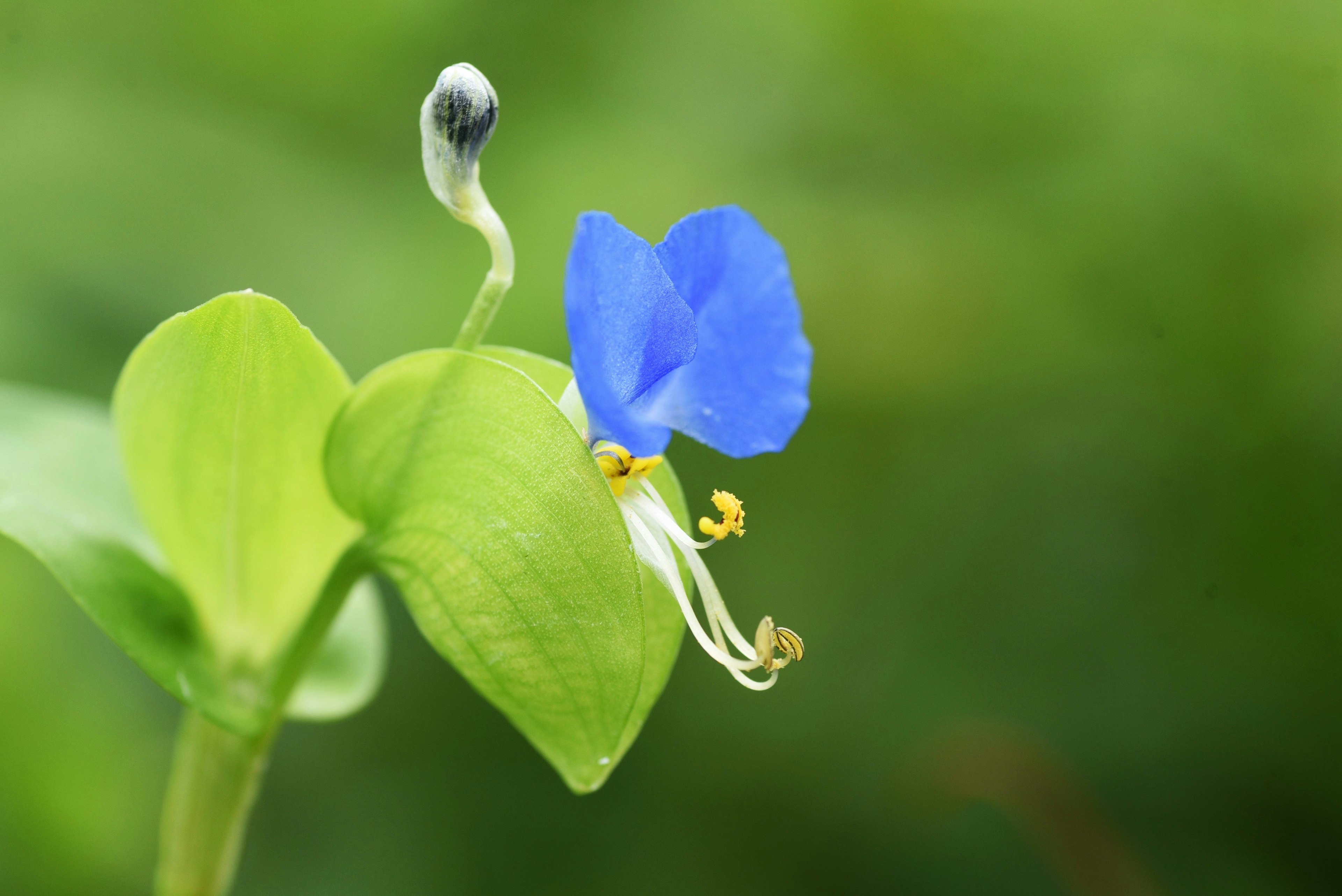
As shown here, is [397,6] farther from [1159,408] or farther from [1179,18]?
[1159,408]

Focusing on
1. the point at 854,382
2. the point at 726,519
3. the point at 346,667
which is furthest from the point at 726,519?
the point at 854,382

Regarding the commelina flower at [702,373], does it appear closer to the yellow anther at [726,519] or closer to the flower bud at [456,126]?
the yellow anther at [726,519]

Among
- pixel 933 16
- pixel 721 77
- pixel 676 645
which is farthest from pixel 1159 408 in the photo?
pixel 676 645

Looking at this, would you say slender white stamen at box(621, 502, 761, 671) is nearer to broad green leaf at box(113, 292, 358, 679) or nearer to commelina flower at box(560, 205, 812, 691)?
commelina flower at box(560, 205, 812, 691)

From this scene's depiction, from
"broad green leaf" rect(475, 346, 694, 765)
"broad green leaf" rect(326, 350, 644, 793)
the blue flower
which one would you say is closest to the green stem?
"broad green leaf" rect(326, 350, 644, 793)

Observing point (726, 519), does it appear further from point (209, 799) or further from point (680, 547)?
point (209, 799)

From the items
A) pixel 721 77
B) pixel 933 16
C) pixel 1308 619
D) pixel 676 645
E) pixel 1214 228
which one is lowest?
pixel 1308 619
